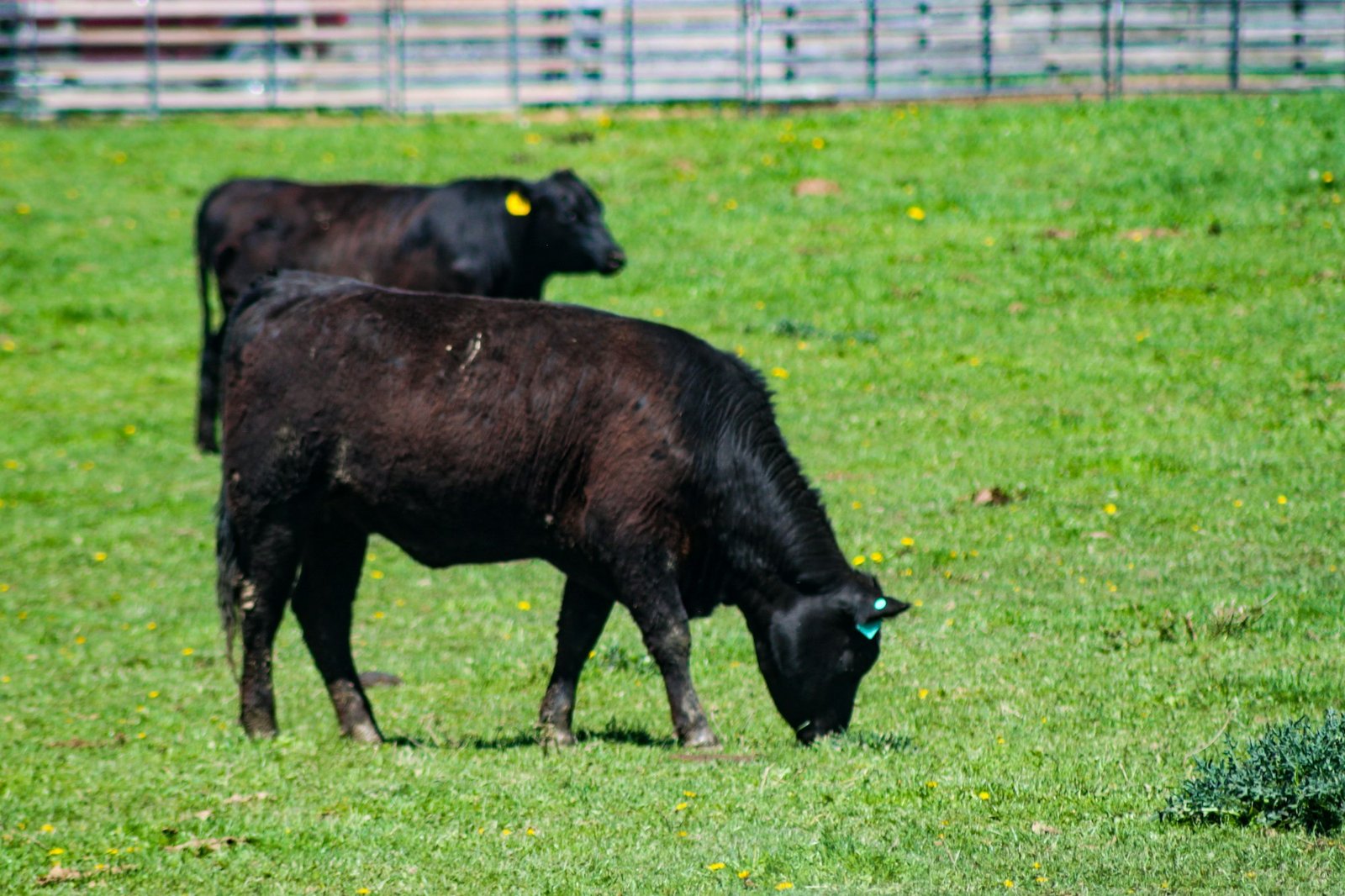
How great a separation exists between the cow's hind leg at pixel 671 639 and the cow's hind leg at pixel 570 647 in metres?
0.53

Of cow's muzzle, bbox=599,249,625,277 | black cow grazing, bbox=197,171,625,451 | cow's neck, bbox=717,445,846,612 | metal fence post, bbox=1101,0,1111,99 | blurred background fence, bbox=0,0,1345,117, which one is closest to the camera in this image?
cow's neck, bbox=717,445,846,612

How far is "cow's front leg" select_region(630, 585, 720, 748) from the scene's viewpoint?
8094mm

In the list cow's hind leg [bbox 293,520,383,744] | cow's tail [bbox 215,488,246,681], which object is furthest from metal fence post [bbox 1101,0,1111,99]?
cow's tail [bbox 215,488,246,681]

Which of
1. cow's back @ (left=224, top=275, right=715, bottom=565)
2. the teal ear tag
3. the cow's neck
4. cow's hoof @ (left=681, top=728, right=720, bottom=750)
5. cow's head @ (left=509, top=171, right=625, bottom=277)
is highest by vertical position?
cow's head @ (left=509, top=171, right=625, bottom=277)

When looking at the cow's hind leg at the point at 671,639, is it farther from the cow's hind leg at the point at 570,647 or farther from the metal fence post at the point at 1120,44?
the metal fence post at the point at 1120,44

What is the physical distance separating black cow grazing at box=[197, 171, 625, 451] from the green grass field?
1.95 metres

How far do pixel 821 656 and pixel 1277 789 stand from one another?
Answer: 2.45 m

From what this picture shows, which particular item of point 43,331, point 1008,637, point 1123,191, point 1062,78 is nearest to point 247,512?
point 1008,637

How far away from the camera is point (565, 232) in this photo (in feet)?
53.2

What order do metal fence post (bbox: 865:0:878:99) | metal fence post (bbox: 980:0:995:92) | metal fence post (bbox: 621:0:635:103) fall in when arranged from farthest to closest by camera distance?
metal fence post (bbox: 621:0:635:103), metal fence post (bbox: 865:0:878:99), metal fence post (bbox: 980:0:995:92)

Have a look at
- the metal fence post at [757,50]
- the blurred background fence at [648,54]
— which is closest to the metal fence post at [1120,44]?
the blurred background fence at [648,54]

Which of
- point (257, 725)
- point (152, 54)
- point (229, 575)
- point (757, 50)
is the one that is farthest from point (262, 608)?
point (152, 54)

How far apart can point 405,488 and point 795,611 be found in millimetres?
1976

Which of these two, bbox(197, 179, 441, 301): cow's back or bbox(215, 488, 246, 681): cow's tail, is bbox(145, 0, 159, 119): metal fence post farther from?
bbox(215, 488, 246, 681): cow's tail
